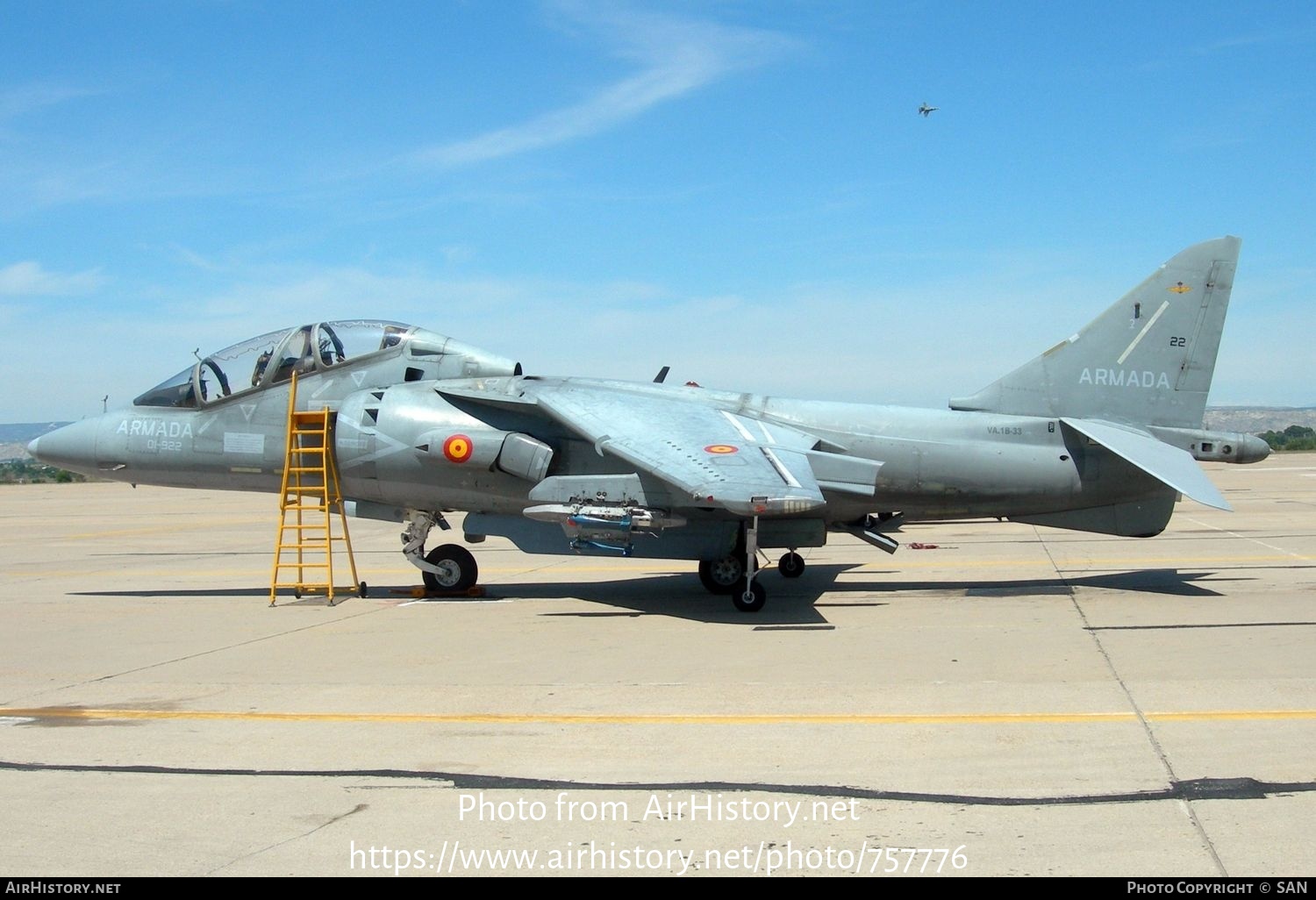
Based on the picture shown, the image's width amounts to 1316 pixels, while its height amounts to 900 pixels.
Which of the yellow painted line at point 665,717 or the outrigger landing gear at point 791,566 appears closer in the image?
the yellow painted line at point 665,717

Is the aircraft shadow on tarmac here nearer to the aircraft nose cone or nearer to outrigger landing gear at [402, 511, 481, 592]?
outrigger landing gear at [402, 511, 481, 592]

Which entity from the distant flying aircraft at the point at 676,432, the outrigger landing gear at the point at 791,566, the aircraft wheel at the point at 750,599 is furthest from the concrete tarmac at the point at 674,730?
the distant flying aircraft at the point at 676,432

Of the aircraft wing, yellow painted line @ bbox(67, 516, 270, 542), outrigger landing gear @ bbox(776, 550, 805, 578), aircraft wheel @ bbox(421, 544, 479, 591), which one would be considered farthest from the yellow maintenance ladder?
yellow painted line @ bbox(67, 516, 270, 542)

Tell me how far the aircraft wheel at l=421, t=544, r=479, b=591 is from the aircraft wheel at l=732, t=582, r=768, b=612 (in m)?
3.78

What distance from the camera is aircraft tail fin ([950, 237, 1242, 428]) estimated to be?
13359mm

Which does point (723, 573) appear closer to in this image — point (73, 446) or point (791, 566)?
point (791, 566)

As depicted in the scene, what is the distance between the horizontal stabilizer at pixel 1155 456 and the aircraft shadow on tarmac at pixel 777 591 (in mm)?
1481

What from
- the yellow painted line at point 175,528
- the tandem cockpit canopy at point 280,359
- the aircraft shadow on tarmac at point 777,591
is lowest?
the yellow painted line at point 175,528

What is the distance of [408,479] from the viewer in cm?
1355

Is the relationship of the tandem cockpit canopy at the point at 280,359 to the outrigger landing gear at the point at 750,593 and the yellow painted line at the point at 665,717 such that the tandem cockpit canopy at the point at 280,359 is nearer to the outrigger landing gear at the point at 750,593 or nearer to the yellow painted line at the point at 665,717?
the outrigger landing gear at the point at 750,593

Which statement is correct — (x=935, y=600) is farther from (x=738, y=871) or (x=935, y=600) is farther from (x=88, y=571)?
(x=88, y=571)

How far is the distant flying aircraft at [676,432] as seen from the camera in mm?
12859

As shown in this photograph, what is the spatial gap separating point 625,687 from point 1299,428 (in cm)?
9315

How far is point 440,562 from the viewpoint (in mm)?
13977
